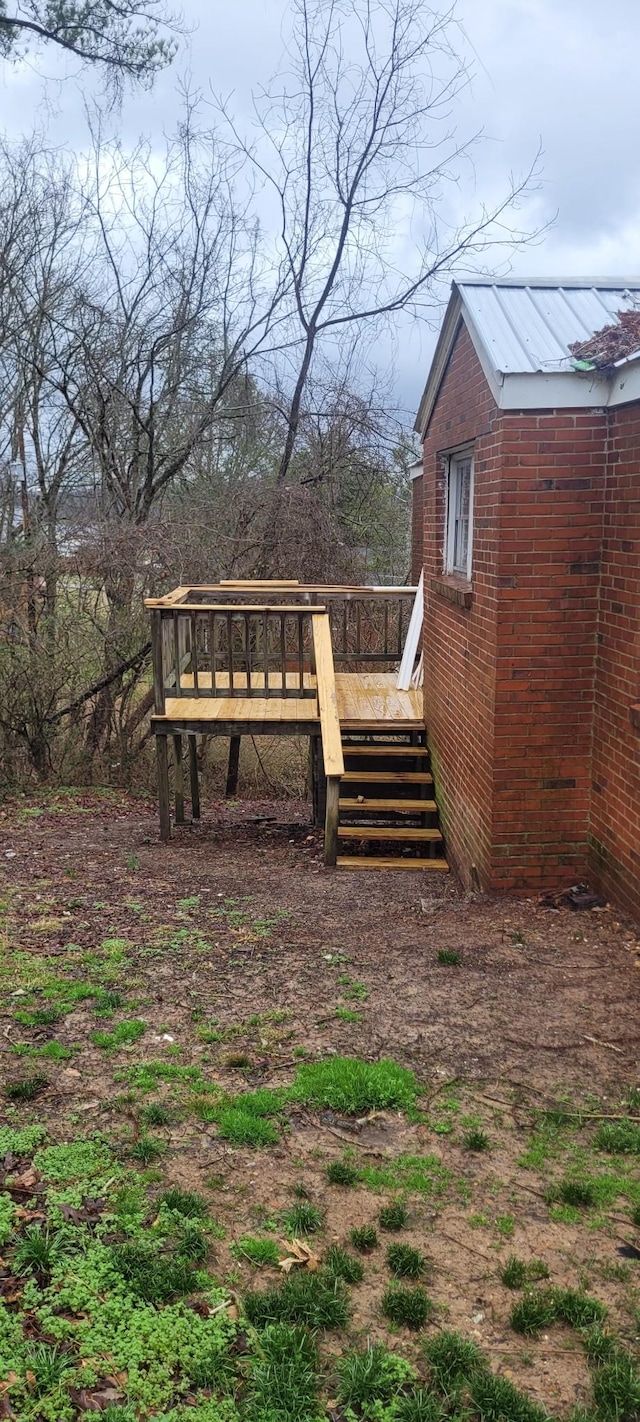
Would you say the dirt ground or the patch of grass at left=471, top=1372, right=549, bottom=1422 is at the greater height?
the patch of grass at left=471, top=1372, right=549, bottom=1422

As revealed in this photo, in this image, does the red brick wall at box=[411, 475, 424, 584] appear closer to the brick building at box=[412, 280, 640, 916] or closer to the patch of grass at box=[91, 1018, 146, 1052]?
the brick building at box=[412, 280, 640, 916]

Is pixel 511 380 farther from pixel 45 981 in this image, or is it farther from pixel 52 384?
pixel 52 384

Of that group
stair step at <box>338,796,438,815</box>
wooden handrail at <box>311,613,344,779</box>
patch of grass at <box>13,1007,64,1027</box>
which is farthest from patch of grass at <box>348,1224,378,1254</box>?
stair step at <box>338,796,438,815</box>

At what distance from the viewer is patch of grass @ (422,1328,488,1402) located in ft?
6.87

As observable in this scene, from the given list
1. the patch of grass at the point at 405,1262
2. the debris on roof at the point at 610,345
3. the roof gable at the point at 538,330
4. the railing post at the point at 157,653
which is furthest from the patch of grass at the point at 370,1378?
the railing post at the point at 157,653

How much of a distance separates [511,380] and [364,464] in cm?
920

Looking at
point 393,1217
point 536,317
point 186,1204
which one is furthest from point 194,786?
point 393,1217

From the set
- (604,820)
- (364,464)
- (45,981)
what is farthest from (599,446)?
(364,464)

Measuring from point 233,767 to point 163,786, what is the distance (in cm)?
391

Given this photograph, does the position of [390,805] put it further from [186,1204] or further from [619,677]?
[186,1204]

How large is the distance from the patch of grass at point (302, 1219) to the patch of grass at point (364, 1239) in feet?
0.36

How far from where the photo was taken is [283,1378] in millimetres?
2109

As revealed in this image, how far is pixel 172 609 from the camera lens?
7520 mm

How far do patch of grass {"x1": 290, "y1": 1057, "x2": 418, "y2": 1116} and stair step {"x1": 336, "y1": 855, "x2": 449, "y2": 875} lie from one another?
11.4 feet
